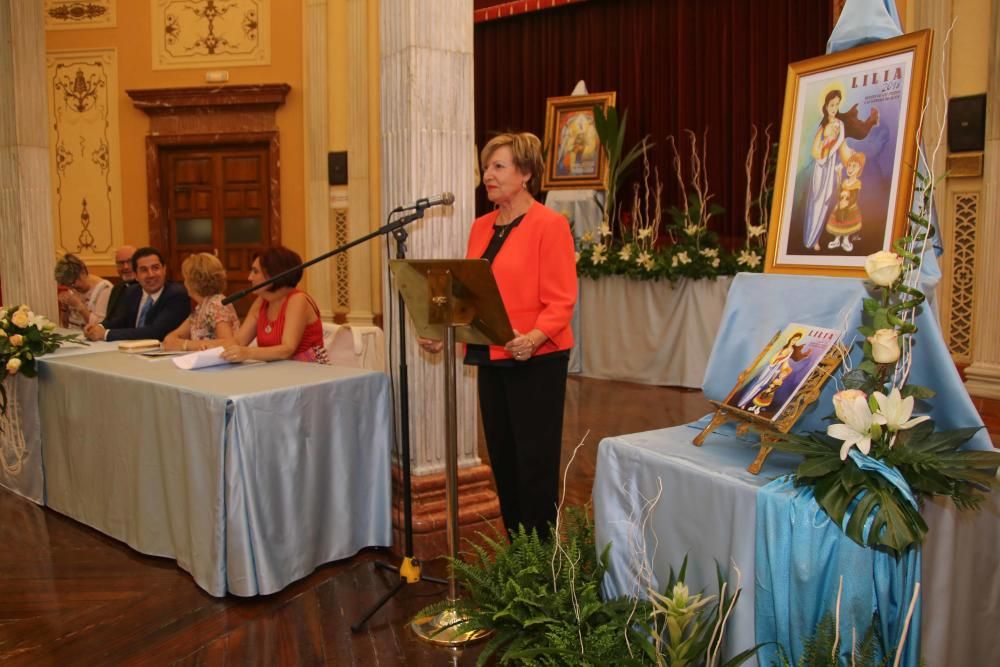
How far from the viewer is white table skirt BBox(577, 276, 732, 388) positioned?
6.93 meters

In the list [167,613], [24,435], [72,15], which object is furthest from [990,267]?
[72,15]

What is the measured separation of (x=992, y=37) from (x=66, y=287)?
6750 mm

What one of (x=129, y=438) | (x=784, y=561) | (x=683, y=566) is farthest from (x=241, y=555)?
(x=784, y=561)

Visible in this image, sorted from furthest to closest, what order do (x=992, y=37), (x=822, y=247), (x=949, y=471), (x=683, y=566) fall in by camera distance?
(x=992, y=37), (x=822, y=247), (x=683, y=566), (x=949, y=471)

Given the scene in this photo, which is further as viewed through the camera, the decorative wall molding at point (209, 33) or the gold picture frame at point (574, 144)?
the decorative wall molding at point (209, 33)

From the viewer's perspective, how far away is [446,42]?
346 cm

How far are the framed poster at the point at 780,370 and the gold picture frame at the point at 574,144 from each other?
7.05m

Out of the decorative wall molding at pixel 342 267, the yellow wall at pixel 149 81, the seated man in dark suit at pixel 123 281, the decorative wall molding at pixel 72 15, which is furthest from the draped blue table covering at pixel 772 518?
the decorative wall molding at pixel 72 15

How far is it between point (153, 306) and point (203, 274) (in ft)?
2.68

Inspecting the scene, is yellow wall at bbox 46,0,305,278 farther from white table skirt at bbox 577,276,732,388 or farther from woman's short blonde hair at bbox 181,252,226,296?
woman's short blonde hair at bbox 181,252,226,296

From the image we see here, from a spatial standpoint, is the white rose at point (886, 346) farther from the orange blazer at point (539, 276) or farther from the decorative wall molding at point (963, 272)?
the decorative wall molding at point (963, 272)

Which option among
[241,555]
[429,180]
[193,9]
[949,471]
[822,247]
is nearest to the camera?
[949,471]

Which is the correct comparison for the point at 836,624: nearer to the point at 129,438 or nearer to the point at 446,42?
the point at 446,42

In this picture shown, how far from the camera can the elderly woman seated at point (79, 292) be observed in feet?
19.3
